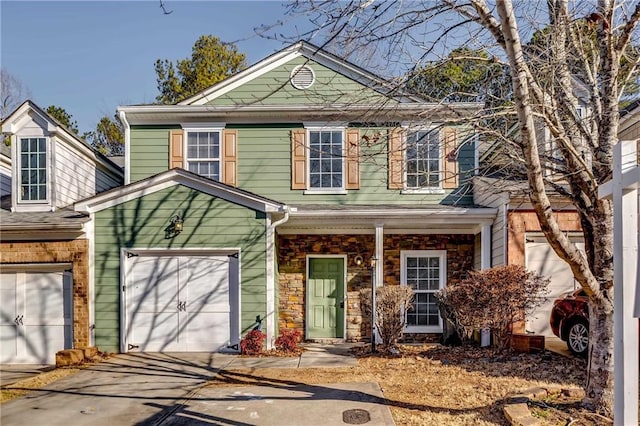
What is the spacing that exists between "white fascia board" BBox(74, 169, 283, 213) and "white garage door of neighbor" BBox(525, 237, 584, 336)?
5.43m

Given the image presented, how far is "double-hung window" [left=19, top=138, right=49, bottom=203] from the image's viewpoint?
35.5 feet

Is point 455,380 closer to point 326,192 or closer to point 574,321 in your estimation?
point 574,321

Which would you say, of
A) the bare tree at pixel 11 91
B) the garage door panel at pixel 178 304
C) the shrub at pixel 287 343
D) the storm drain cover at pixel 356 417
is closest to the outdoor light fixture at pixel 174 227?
the garage door panel at pixel 178 304

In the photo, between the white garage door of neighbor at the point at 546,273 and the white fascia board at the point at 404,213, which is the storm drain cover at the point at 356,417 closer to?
the white fascia board at the point at 404,213

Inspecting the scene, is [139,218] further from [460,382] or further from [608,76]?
[608,76]

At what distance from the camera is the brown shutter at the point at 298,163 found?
11820 mm

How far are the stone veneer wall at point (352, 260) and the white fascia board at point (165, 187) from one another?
80.4 inches

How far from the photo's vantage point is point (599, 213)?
520 centimetres

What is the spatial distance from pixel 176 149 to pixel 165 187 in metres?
2.15

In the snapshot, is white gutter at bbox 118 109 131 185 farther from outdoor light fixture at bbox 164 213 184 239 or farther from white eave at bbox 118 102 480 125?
outdoor light fixture at bbox 164 213 184 239

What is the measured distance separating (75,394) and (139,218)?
12.6ft

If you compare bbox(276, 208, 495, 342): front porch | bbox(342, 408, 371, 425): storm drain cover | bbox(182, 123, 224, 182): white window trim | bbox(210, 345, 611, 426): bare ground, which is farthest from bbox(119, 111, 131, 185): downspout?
bbox(342, 408, 371, 425): storm drain cover

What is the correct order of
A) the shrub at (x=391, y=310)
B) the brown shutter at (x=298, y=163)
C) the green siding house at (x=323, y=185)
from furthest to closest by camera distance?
the brown shutter at (x=298, y=163)
the green siding house at (x=323, y=185)
the shrub at (x=391, y=310)

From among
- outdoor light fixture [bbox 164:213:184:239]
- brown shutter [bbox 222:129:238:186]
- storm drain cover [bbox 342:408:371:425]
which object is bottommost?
storm drain cover [bbox 342:408:371:425]
